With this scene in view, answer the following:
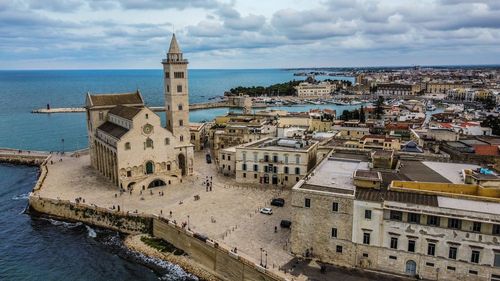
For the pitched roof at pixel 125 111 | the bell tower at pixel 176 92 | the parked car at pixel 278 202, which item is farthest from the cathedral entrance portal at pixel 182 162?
the parked car at pixel 278 202

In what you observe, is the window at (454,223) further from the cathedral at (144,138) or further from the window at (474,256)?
the cathedral at (144,138)

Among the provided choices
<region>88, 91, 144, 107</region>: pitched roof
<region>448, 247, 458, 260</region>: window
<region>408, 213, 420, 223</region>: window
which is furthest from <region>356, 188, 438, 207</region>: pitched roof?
<region>88, 91, 144, 107</region>: pitched roof

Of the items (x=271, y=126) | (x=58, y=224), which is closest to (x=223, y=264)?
(x=58, y=224)

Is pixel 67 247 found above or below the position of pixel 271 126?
below

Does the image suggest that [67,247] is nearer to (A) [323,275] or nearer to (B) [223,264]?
(B) [223,264]

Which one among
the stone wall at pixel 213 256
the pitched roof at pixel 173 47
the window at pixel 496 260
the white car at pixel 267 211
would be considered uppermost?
the pitched roof at pixel 173 47

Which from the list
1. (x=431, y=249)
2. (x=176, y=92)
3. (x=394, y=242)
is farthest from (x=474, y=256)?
(x=176, y=92)

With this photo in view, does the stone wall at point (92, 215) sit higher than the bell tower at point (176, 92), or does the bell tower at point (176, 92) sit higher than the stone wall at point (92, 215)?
the bell tower at point (176, 92)
